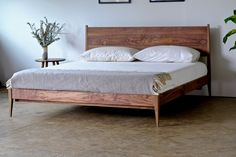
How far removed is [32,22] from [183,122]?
3423 millimetres

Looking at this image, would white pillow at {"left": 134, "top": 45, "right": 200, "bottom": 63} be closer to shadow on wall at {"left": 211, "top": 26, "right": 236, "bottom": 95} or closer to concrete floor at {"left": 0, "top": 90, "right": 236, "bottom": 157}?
shadow on wall at {"left": 211, "top": 26, "right": 236, "bottom": 95}

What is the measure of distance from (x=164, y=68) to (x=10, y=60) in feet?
10.6

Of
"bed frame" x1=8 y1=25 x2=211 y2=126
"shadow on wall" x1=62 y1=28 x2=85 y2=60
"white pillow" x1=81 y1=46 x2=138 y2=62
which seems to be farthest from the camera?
"shadow on wall" x1=62 y1=28 x2=85 y2=60

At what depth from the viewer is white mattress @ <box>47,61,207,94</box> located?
5.00 metres

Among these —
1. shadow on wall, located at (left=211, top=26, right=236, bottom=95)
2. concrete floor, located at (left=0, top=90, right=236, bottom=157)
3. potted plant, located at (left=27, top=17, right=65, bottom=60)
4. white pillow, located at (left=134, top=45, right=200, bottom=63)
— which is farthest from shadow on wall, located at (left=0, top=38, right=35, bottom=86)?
shadow on wall, located at (left=211, top=26, right=236, bottom=95)

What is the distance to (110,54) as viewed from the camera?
6176mm

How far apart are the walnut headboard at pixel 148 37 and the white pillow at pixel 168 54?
0.24 meters

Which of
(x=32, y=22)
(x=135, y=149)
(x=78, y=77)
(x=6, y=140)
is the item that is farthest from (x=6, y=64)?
(x=135, y=149)

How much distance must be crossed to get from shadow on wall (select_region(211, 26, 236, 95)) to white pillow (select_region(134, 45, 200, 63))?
0.36m

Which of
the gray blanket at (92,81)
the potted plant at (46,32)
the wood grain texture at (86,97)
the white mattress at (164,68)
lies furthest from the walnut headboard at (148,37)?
the wood grain texture at (86,97)

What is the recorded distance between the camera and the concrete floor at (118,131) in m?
3.84

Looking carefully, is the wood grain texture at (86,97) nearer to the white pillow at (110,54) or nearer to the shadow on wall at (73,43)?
the white pillow at (110,54)

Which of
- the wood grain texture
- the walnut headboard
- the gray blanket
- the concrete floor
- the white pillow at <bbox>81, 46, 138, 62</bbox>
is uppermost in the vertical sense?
the walnut headboard

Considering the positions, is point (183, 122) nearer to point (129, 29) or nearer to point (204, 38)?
point (204, 38)
